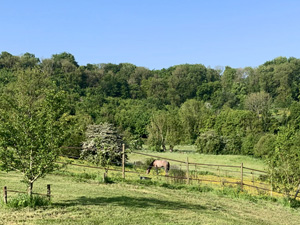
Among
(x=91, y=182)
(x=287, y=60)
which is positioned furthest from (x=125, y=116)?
(x=287, y=60)

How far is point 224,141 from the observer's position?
7106 centimetres

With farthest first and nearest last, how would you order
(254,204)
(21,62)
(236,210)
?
(21,62) → (254,204) → (236,210)

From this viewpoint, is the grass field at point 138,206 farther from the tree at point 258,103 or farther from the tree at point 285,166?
the tree at point 258,103

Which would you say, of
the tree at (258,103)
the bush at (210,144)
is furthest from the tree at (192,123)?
the tree at (258,103)

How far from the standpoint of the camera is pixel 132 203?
12430mm

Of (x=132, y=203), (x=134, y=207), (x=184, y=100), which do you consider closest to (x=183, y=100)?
(x=184, y=100)

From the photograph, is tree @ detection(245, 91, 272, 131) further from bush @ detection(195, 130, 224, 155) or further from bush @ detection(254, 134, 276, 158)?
bush @ detection(254, 134, 276, 158)

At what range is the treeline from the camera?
71250mm

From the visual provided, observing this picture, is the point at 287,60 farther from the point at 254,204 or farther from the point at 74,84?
the point at 254,204

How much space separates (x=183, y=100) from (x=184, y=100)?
469 mm

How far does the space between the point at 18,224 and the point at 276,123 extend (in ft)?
279

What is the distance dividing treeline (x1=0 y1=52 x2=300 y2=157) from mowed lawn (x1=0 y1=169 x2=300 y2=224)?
985 cm

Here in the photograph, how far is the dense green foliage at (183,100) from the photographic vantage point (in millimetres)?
70431

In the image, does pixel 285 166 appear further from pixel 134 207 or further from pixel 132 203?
pixel 134 207
